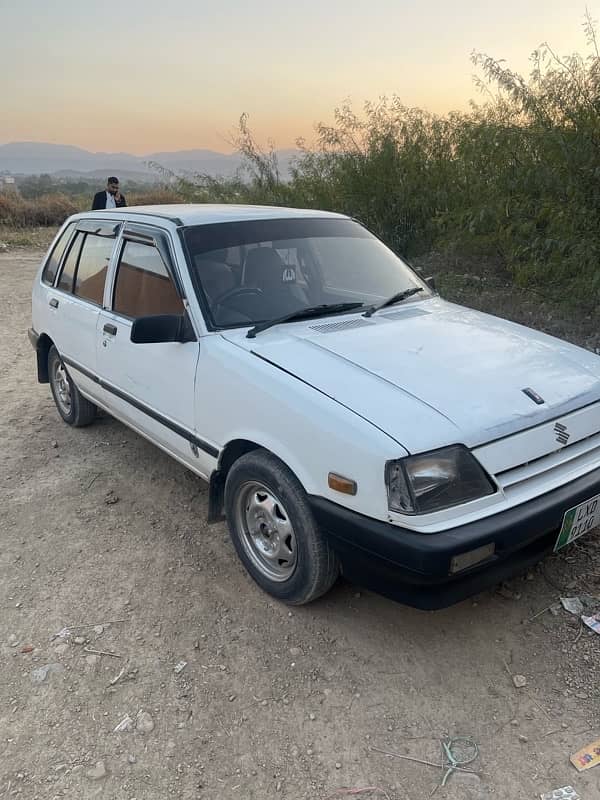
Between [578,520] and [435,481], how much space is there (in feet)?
2.38

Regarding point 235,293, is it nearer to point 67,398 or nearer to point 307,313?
point 307,313

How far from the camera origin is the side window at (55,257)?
4742 mm

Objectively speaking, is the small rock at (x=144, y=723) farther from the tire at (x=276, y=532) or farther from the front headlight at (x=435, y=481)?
the front headlight at (x=435, y=481)

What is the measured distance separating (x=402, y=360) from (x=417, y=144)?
7619 mm

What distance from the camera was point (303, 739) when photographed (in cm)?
219

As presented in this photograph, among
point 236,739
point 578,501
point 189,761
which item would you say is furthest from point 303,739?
point 578,501

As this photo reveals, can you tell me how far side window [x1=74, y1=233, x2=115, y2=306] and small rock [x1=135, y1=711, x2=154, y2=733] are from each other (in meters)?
2.60

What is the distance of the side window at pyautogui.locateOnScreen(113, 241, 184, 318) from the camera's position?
10.9ft

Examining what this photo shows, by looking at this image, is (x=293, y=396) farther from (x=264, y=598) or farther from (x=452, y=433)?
(x=264, y=598)

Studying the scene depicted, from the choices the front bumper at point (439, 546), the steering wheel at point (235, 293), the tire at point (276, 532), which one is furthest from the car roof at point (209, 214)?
the front bumper at point (439, 546)

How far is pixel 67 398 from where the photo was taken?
4.93m

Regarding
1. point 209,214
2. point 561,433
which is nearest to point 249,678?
point 561,433

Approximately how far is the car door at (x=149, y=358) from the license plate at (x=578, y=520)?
163 cm

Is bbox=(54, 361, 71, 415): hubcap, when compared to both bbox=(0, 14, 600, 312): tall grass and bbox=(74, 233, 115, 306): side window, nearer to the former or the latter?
bbox=(74, 233, 115, 306): side window
